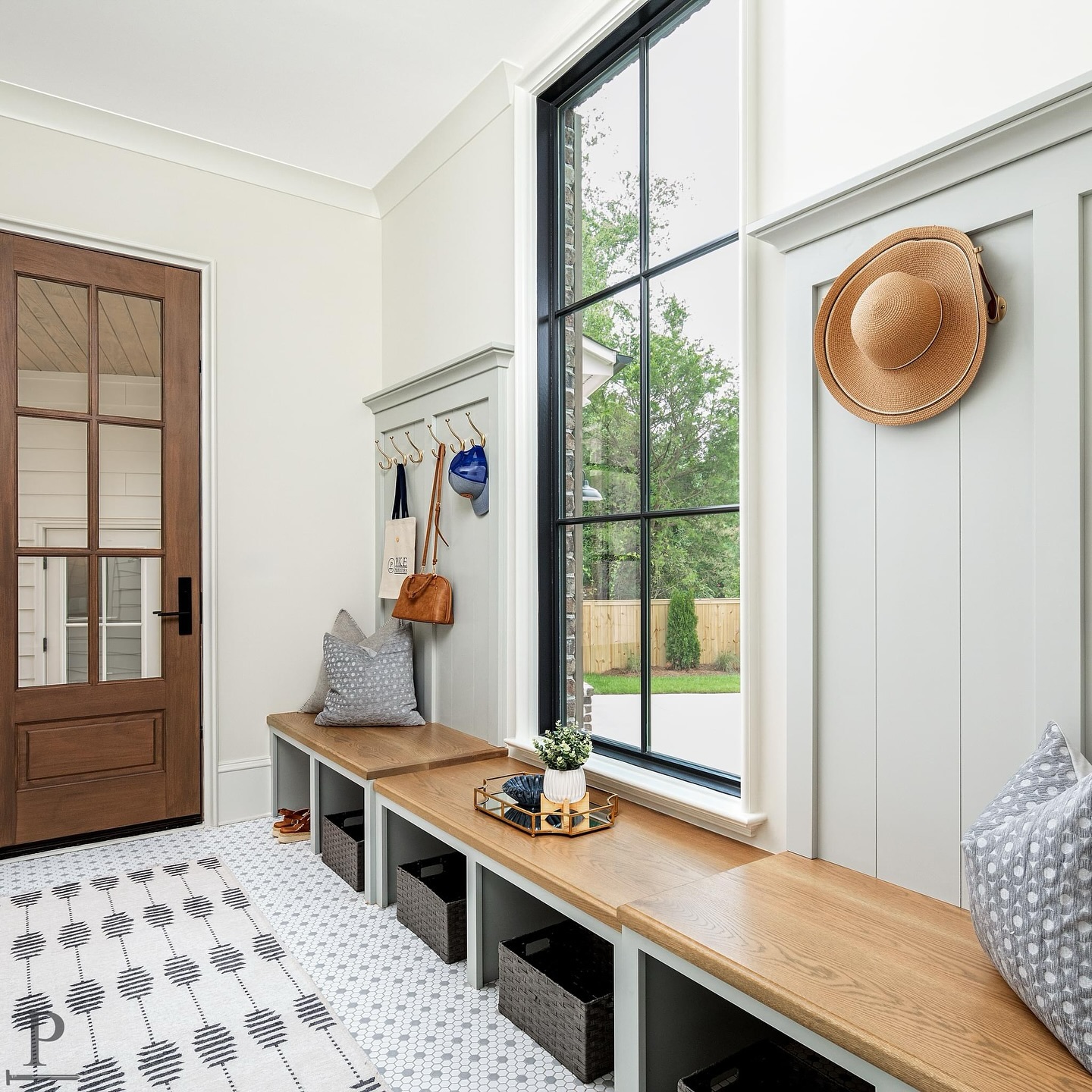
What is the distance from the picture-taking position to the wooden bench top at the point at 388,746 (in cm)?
253

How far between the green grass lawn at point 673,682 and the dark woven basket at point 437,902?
2.25 feet

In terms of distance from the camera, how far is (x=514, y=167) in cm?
274

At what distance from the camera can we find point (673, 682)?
2229 millimetres

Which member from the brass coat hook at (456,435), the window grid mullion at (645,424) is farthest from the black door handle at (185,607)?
the window grid mullion at (645,424)

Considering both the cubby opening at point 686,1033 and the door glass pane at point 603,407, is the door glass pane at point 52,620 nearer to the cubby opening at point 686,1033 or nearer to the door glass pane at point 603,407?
the door glass pane at point 603,407

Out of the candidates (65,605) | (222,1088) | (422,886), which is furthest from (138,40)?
(222,1088)

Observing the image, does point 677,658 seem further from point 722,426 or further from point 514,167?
point 514,167

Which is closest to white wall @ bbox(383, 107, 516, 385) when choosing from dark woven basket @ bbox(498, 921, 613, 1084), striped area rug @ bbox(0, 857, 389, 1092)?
dark woven basket @ bbox(498, 921, 613, 1084)

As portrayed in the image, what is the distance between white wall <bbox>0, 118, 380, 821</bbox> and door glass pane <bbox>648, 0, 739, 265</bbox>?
1.77 metres

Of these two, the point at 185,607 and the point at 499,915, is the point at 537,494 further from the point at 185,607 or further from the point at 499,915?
the point at 185,607

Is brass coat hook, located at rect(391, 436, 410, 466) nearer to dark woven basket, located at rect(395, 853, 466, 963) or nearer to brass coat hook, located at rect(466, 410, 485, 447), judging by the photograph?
brass coat hook, located at rect(466, 410, 485, 447)

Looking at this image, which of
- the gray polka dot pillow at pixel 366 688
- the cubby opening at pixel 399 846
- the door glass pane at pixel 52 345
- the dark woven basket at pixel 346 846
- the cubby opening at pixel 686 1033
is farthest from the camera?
the gray polka dot pillow at pixel 366 688

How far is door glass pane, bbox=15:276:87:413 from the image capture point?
2.94 meters

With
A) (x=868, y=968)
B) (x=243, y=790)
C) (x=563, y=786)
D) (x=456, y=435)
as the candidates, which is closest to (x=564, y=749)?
(x=563, y=786)
